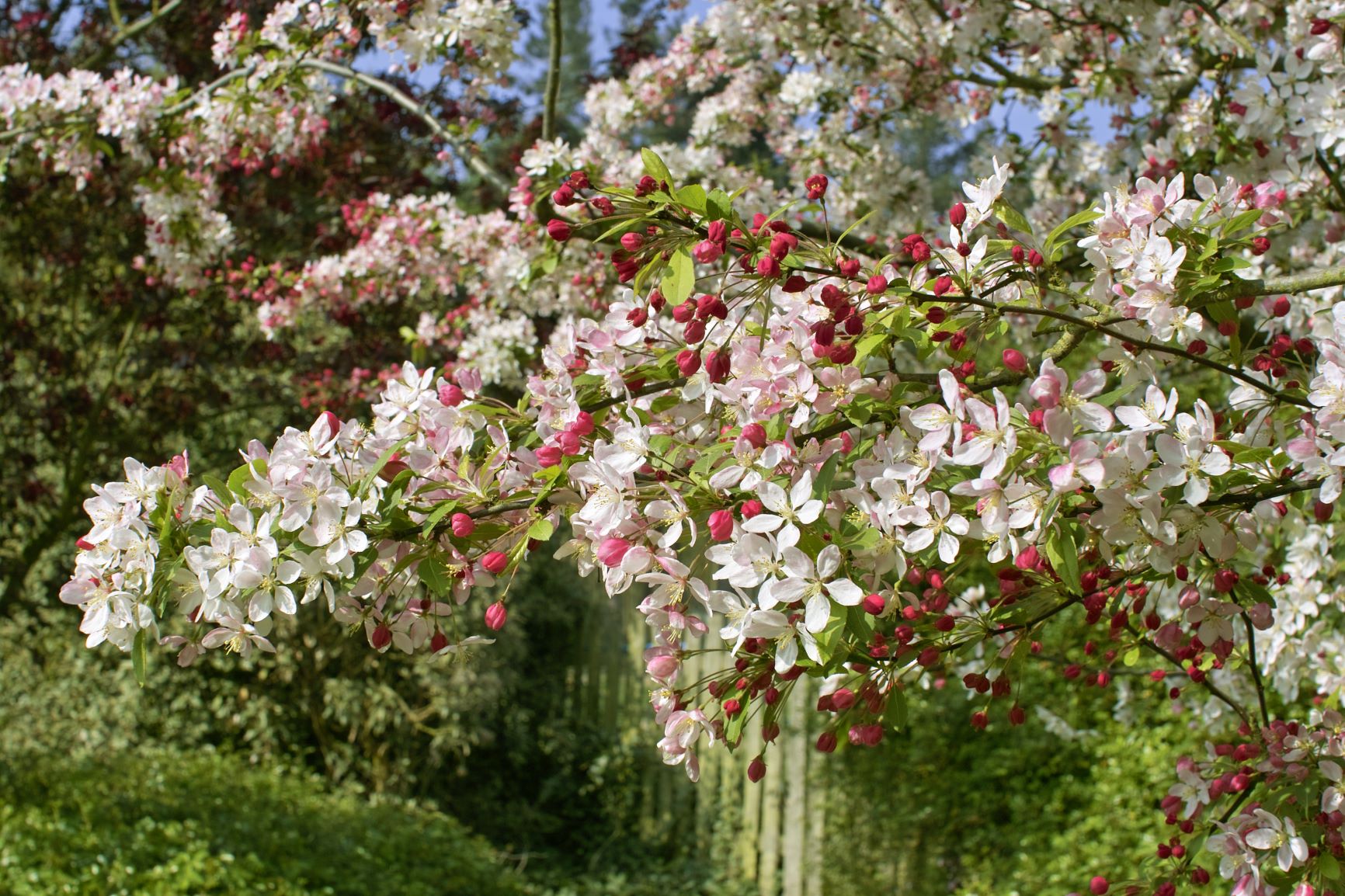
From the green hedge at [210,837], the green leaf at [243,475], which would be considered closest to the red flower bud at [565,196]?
the green leaf at [243,475]

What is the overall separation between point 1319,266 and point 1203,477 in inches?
67.0

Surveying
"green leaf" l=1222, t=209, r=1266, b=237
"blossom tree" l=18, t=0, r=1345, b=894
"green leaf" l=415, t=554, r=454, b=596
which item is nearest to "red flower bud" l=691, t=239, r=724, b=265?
"blossom tree" l=18, t=0, r=1345, b=894

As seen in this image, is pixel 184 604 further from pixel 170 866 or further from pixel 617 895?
pixel 617 895

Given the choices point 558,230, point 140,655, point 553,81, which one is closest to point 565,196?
point 558,230

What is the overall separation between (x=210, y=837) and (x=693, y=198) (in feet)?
12.8

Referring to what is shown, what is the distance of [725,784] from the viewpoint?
20.2 ft

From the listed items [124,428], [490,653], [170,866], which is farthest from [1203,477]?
[490,653]

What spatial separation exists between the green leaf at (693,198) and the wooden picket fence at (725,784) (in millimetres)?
3406

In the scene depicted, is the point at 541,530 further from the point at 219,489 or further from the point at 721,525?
the point at 219,489

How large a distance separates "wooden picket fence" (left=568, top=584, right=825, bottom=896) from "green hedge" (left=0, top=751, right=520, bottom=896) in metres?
1.23

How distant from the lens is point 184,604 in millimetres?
1273

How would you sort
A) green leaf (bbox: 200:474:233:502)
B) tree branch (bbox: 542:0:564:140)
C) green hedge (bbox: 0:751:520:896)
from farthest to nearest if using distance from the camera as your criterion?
green hedge (bbox: 0:751:520:896), tree branch (bbox: 542:0:564:140), green leaf (bbox: 200:474:233:502)

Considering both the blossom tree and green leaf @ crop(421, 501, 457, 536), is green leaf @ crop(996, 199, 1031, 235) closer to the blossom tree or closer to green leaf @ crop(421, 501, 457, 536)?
the blossom tree

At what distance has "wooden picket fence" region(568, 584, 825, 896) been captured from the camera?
539cm
